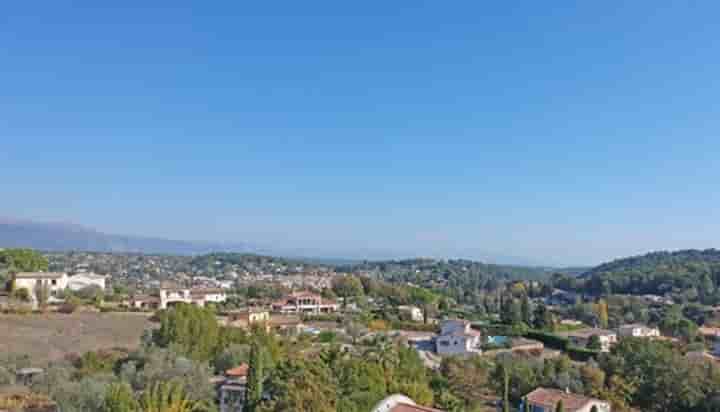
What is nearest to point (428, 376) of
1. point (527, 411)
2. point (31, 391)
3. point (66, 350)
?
point (527, 411)

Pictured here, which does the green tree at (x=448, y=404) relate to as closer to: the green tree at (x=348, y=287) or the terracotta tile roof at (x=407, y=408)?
the terracotta tile roof at (x=407, y=408)

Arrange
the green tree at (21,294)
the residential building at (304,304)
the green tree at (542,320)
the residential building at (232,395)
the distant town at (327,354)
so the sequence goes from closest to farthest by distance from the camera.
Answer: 1. the distant town at (327,354)
2. the residential building at (232,395)
3. the green tree at (21,294)
4. the green tree at (542,320)
5. the residential building at (304,304)

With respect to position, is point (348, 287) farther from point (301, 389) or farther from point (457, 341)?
point (301, 389)

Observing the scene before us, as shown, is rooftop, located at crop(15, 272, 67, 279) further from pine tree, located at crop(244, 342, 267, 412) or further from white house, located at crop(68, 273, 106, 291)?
pine tree, located at crop(244, 342, 267, 412)

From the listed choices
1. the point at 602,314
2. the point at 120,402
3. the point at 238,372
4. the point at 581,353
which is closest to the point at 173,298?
the point at 238,372

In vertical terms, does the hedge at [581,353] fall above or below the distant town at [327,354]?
below

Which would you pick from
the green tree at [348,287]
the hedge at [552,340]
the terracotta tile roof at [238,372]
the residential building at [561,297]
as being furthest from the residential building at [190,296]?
the residential building at [561,297]

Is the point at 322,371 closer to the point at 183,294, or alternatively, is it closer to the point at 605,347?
the point at 605,347
